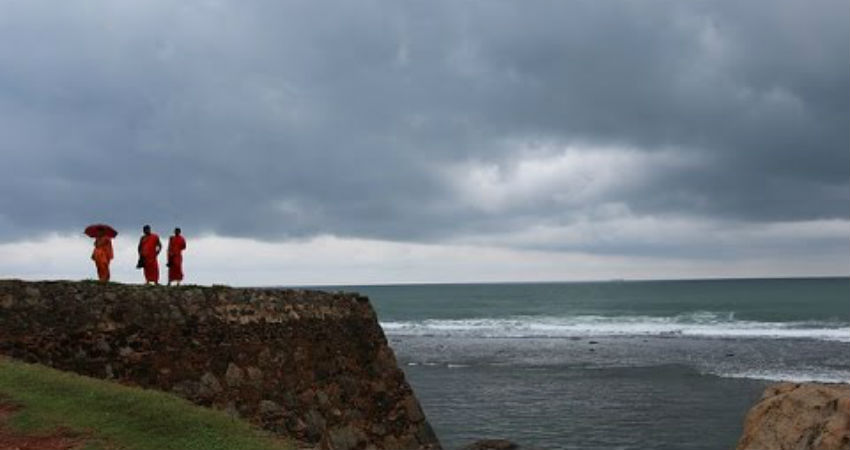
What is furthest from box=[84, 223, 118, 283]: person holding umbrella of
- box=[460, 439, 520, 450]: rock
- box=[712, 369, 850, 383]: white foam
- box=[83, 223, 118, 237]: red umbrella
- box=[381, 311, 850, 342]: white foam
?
box=[381, 311, 850, 342]: white foam

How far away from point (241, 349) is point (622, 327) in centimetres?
6533

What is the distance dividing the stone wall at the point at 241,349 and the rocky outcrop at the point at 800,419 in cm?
799

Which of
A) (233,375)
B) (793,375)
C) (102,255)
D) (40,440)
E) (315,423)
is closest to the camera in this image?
(40,440)

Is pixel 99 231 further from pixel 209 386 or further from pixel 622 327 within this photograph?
pixel 622 327

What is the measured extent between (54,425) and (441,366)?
114 feet

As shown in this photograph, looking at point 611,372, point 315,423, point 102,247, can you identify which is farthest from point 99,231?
point 611,372

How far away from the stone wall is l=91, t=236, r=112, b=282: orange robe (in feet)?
10.4

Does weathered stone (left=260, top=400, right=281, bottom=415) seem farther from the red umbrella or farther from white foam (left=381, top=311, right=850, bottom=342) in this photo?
white foam (left=381, top=311, right=850, bottom=342)

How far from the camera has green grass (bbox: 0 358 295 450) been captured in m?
9.59

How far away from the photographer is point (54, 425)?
32.1ft

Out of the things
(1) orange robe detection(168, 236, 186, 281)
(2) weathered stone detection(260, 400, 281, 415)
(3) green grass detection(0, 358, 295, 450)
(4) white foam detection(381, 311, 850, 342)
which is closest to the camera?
(3) green grass detection(0, 358, 295, 450)

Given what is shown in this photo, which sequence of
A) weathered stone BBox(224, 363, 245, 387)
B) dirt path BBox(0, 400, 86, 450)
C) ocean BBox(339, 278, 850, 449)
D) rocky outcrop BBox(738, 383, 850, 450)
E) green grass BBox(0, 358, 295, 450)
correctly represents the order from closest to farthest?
dirt path BBox(0, 400, 86, 450) < green grass BBox(0, 358, 295, 450) < rocky outcrop BBox(738, 383, 850, 450) < weathered stone BBox(224, 363, 245, 387) < ocean BBox(339, 278, 850, 449)

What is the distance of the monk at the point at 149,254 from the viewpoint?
1661cm

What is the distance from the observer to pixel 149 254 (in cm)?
1662
